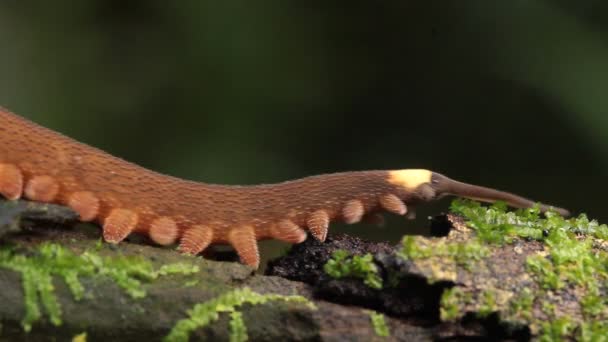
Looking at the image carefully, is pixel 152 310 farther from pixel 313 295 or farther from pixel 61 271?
pixel 313 295

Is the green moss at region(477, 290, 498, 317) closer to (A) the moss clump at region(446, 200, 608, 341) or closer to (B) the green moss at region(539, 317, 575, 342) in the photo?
(A) the moss clump at region(446, 200, 608, 341)

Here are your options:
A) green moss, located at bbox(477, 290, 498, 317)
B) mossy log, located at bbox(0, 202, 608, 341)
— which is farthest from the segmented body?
green moss, located at bbox(477, 290, 498, 317)

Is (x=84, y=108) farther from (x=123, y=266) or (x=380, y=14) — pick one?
(x=123, y=266)

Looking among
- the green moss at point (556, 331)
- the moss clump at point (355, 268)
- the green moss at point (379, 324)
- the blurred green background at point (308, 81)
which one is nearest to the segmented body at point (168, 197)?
the moss clump at point (355, 268)

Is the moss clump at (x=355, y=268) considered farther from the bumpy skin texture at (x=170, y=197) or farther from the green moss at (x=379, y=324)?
the bumpy skin texture at (x=170, y=197)

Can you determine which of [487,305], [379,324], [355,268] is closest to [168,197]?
[355,268]
